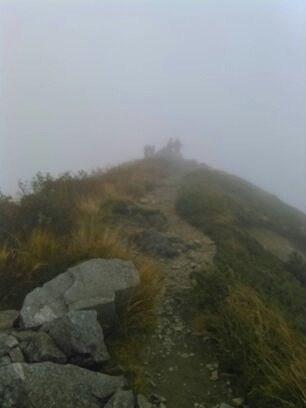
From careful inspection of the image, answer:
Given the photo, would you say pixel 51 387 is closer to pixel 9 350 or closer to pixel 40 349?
pixel 40 349

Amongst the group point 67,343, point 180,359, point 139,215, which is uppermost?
point 67,343

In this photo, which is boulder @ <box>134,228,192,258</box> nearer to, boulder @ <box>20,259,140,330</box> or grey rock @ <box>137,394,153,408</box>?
boulder @ <box>20,259,140,330</box>

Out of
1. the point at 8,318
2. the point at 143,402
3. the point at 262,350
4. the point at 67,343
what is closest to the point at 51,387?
the point at 67,343

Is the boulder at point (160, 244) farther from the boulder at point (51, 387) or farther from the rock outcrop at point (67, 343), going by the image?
the boulder at point (51, 387)

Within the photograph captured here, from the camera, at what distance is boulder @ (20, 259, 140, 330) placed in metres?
6.67

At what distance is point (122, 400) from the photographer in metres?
5.46

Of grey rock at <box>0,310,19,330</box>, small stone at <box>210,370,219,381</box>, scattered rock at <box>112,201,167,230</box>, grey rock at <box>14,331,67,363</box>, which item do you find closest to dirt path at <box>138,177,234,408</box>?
small stone at <box>210,370,219,381</box>

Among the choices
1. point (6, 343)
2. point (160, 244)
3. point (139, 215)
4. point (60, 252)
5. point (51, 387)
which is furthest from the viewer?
point (139, 215)

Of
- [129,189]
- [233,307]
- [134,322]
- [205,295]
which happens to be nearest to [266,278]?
[205,295]

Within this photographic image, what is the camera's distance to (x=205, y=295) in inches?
321

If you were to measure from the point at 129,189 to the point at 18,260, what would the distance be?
9.91 metres

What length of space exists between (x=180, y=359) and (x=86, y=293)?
1.49m

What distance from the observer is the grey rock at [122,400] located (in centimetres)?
536

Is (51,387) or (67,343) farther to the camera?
(67,343)
